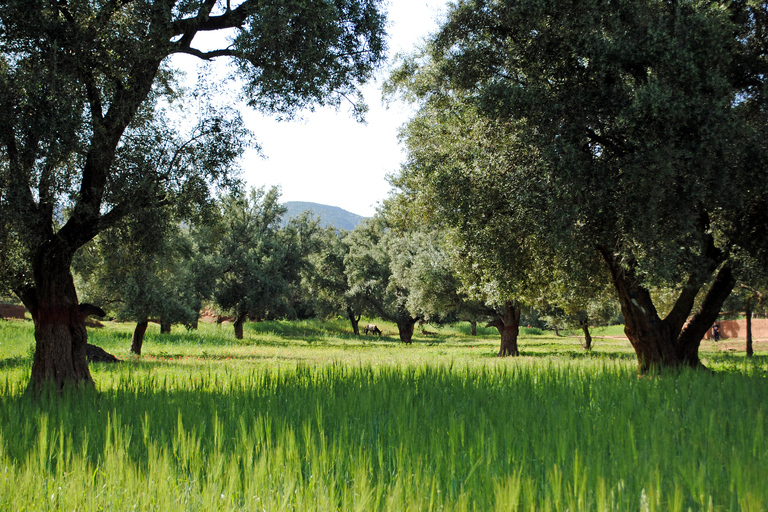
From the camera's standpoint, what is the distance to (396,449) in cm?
403

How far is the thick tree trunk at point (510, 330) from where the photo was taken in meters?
25.9

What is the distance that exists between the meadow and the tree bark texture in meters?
3.80

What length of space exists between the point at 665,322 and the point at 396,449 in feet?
37.4

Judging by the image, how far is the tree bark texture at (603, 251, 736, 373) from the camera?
12.2m

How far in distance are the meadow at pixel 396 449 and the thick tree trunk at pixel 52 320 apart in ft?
7.51

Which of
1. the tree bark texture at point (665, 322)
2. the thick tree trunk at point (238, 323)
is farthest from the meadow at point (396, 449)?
the thick tree trunk at point (238, 323)

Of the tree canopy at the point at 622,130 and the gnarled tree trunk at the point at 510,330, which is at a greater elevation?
the tree canopy at the point at 622,130

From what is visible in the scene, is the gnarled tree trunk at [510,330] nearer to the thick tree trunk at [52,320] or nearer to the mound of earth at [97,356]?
the mound of earth at [97,356]

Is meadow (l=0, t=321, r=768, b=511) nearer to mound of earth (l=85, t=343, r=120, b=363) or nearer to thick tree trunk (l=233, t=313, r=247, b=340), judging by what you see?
mound of earth (l=85, t=343, r=120, b=363)

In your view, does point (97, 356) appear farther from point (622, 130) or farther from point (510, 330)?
point (510, 330)

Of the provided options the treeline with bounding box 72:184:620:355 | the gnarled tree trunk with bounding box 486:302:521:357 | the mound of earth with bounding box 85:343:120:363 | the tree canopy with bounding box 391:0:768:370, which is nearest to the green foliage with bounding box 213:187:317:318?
the treeline with bounding box 72:184:620:355

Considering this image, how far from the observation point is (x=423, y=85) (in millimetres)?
12883

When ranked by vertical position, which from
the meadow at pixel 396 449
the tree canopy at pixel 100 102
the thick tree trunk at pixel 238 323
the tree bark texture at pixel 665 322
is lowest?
the thick tree trunk at pixel 238 323

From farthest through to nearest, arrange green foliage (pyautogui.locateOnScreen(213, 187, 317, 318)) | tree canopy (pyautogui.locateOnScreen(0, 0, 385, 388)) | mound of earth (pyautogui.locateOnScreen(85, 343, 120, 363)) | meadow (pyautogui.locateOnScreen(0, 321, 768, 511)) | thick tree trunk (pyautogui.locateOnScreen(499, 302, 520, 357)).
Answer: green foliage (pyautogui.locateOnScreen(213, 187, 317, 318)) < thick tree trunk (pyautogui.locateOnScreen(499, 302, 520, 357)) < mound of earth (pyautogui.locateOnScreen(85, 343, 120, 363)) < tree canopy (pyautogui.locateOnScreen(0, 0, 385, 388)) < meadow (pyautogui.locateOnScreen(0, 321, 768, 511))
